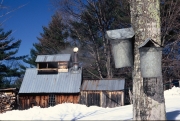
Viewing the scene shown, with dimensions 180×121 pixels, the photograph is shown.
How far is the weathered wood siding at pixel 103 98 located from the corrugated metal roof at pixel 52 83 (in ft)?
3.00

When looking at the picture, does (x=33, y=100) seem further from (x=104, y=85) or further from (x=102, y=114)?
(x=102, y=114)

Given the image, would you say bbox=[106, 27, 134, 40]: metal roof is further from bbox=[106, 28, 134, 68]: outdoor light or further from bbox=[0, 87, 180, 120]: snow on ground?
bbox=[0, 87, 180, 120]: snow on ground

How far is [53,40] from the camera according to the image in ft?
108

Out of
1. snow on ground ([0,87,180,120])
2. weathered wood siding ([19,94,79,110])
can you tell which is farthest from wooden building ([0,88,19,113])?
snow on ground ([0,87,180,120])

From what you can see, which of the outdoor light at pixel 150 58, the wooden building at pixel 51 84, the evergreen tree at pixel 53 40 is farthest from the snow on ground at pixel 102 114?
the evergreen tree at pixel 53 40

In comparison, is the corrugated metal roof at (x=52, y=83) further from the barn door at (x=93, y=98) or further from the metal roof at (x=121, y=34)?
the metal roof at (x=121, y=34)

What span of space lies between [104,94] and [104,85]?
2.62ft

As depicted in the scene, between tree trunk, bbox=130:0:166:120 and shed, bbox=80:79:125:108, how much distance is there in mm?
15893

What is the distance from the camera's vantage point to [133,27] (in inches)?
154

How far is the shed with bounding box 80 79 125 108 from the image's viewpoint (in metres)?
19.5

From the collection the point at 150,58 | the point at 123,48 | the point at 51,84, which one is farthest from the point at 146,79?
the point at 51,84

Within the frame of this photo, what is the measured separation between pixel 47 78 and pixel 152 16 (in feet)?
61.0

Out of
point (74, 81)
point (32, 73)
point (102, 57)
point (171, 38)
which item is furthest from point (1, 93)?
point (171, 38)

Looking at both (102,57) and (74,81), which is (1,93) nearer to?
(74,81)
